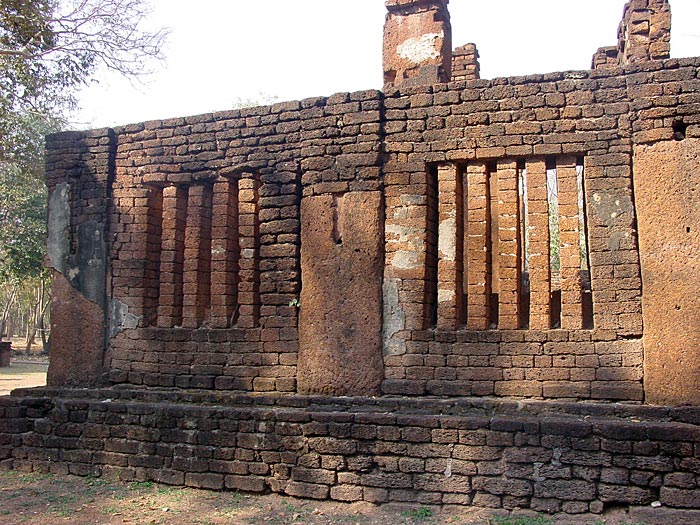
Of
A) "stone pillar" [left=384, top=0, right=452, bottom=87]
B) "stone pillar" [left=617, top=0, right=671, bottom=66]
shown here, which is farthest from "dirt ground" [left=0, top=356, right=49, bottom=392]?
"stone pillar" [left=617, top=0, right=671, bottom=66]

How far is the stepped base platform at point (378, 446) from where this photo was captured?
4.51m

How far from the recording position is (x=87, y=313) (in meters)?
6.84

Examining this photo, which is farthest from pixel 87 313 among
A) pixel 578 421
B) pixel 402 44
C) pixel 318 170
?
pixel 578 421

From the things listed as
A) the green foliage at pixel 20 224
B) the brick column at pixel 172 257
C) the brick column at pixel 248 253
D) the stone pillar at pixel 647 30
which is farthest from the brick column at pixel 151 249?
the green foliage at pixel 20 224

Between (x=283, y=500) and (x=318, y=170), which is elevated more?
(x=318, y=170)

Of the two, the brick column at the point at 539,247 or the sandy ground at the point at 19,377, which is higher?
the brick column at the point at 539,247

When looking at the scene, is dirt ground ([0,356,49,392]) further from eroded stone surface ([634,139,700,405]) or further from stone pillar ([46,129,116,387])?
eroded stone surface ([634,139,700,405])

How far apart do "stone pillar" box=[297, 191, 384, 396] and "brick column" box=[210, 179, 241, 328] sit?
0.88 m

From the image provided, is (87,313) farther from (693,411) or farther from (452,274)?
(693,411)

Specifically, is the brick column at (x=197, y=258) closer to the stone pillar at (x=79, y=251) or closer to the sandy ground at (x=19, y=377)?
the stone pillar at (x=79, y=251)

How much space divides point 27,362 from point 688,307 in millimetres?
23093

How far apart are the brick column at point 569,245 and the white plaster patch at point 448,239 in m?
0.89

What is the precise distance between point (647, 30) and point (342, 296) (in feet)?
14.0

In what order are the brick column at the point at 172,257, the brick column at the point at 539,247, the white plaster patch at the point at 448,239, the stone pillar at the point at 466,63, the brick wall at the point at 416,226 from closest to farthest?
the brick wall at the point at 416,226 → the brick column at the point at 539,247 → the white plaster patch at the point at 448,239 → the brick column at the point at 172,257 → the stone pillar at the point at 466,63
